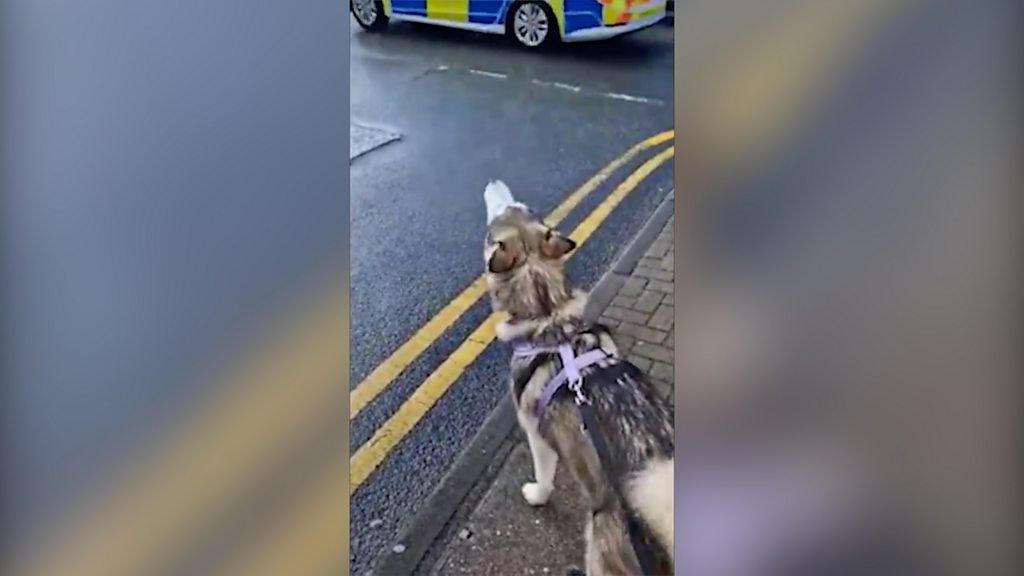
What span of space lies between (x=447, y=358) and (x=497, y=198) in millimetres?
276

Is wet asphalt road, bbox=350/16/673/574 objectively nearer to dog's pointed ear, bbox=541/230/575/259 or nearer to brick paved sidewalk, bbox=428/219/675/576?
dog's pointed ear, bbox=541/230/575/259

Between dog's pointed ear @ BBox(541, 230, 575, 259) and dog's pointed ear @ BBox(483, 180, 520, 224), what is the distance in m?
0.08

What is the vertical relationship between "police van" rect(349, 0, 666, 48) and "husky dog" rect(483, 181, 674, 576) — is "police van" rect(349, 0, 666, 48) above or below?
above

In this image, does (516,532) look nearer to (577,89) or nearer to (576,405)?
(576,405)

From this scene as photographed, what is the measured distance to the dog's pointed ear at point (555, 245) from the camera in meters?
1.66

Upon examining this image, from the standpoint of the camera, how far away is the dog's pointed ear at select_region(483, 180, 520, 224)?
1647 millimetres

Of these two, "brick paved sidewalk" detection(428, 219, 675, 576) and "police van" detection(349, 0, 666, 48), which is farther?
"police van" detection(349, 0, 666, 48)

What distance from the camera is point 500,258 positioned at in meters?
1.65

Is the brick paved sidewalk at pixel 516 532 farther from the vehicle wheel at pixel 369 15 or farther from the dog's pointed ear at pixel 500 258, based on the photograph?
the vehicle wheel at pixel 369 15

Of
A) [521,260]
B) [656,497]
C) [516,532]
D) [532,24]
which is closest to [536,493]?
[516,532]

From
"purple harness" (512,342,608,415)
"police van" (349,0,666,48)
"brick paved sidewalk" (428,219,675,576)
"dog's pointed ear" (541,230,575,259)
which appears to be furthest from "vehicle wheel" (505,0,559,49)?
"brick paved sidewalk" (428,219,675,576)

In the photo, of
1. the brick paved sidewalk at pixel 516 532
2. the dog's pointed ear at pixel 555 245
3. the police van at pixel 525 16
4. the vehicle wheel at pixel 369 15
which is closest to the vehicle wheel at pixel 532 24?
the police van at pixel 525 16
